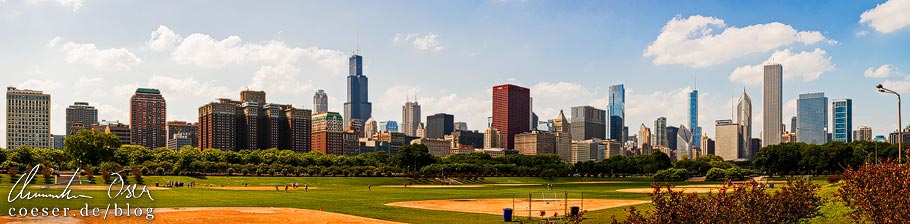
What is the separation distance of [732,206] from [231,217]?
3664 cm

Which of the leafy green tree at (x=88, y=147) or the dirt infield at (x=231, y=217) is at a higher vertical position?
Answer: the leafy green tree at (x=88, y=147)

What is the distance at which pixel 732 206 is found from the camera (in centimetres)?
2359

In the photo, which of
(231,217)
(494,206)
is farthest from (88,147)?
(494,206)

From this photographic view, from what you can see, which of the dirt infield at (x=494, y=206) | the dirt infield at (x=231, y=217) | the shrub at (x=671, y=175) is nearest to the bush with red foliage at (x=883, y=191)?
the dirt infield at (x=231, y=217)

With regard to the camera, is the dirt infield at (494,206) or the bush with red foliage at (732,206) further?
the dirt infield at (494,206)

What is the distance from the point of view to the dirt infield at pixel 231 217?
45.3m

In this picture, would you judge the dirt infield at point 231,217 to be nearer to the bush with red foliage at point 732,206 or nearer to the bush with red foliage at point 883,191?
the bush with red foliage at point 732,206

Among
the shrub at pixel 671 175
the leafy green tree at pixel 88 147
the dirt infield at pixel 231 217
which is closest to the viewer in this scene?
the dirt infield at pixel 231 217

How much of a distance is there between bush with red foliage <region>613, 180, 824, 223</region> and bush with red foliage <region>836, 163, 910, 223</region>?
7.04 feet

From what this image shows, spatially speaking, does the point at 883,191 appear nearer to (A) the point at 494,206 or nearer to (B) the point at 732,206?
(B) the point at 732,206

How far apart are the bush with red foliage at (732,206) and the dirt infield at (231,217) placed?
27.6 m

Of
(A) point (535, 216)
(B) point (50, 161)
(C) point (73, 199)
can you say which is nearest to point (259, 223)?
(A) point (535, 216)

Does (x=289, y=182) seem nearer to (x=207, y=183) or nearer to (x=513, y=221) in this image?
(x=207, y=183)

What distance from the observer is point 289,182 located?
391 ft
